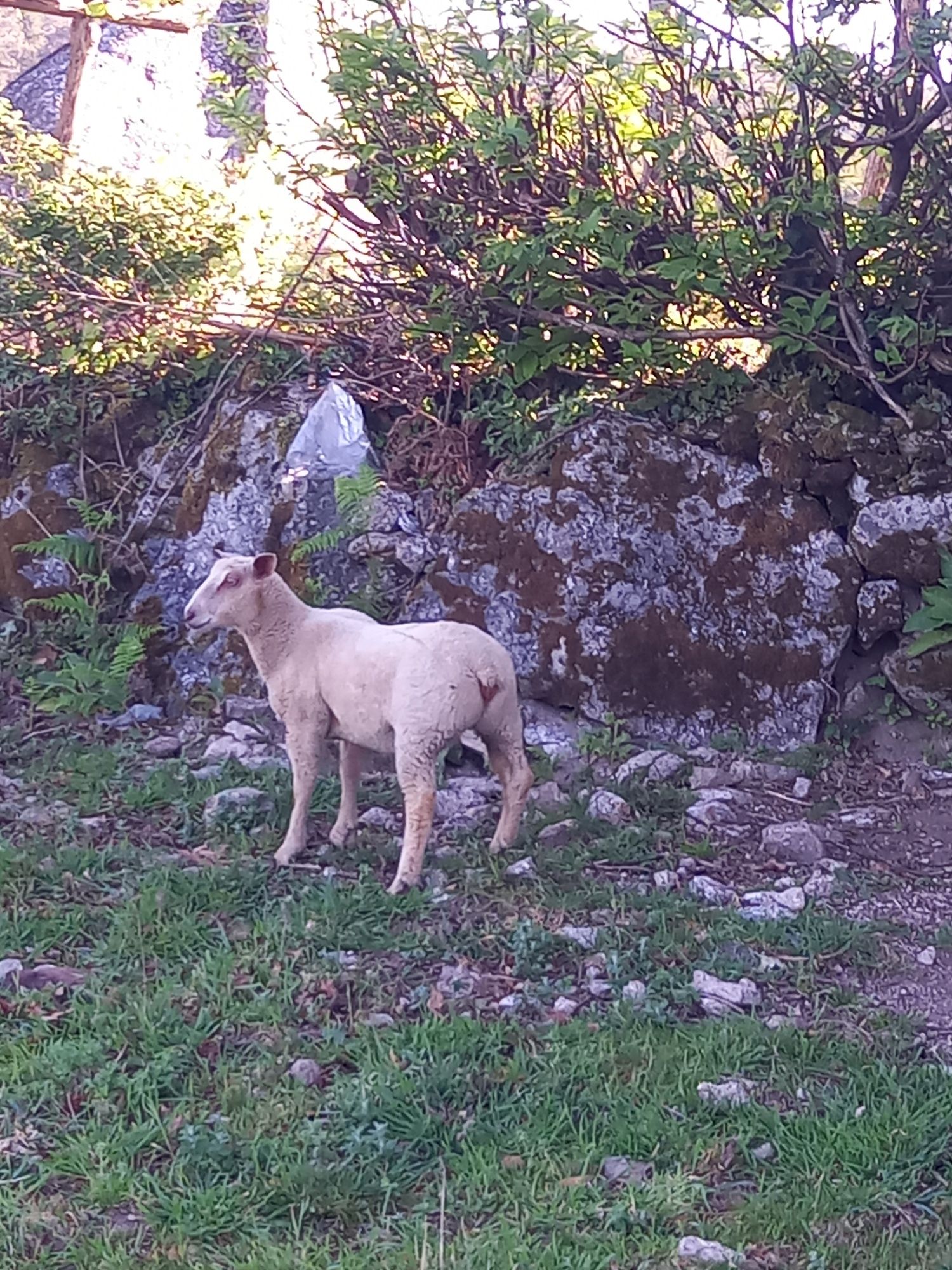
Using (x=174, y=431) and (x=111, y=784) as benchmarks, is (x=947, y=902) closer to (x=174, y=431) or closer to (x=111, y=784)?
(x=111, y=784)

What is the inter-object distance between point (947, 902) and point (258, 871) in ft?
9.66

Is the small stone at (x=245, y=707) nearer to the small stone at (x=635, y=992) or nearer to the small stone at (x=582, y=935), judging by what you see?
the small stone at (x=582, y=935)

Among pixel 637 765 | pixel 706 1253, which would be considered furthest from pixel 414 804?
pixel 706 1253

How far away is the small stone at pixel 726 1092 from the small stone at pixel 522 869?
1629mm

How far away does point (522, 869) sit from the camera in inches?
232

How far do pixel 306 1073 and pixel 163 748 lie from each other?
3412 millimetres

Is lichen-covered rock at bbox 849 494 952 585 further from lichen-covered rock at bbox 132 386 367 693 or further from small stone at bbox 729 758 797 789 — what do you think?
lichen-covered rock at bbox 132 386 367 693

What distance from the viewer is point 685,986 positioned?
494 cm

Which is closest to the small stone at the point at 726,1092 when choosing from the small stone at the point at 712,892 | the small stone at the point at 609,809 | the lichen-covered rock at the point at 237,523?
the small stone at the point at 712,892

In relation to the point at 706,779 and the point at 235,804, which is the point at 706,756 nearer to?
the point at 706,779

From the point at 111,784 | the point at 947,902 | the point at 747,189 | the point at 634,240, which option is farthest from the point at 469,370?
the point at 947,902

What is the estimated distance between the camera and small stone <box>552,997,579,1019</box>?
15.7 ft

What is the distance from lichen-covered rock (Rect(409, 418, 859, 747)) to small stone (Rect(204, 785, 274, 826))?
1.91 m

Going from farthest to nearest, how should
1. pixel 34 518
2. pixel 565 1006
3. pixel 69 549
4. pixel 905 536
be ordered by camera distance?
pixel 34 518, pixel 69 549, pixel 905 536, pixel 565 1006
